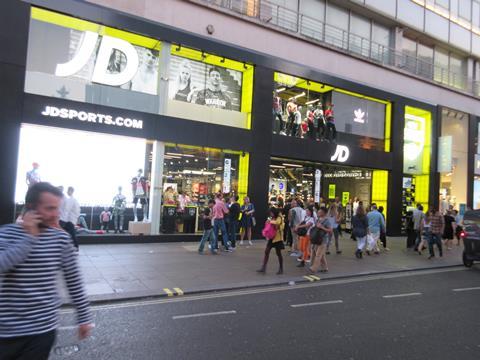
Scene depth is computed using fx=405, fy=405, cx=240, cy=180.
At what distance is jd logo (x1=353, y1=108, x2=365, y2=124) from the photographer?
2028 cm

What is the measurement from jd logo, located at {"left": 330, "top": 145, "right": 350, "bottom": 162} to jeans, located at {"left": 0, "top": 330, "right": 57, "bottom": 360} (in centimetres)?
1722

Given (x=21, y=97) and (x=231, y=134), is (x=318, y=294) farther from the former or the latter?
(x=21, y=97)

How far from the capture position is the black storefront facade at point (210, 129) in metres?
11.6

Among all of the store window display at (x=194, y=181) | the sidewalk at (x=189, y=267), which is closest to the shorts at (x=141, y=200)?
the store window display at (x=194, y=181)

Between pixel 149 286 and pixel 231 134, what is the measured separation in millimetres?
8810

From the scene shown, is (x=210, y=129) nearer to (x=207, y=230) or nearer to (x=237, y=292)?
(x=207, y=230)

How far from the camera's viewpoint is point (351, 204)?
2062 centimetres

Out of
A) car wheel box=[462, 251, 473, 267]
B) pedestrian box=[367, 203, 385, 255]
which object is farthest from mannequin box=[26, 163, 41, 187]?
car wheel box=[462, 251, 473, 267]

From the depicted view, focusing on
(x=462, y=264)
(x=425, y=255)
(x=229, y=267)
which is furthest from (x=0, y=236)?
(x=425, y=255)

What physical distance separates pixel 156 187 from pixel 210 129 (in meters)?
2.97

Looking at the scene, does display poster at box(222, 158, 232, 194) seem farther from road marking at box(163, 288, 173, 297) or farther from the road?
road marking at box(163, 288, 173, 297)

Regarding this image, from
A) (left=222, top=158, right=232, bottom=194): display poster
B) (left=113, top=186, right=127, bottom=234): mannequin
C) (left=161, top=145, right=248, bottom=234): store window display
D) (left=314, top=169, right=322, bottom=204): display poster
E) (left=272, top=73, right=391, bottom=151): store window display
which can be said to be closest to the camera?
(left=113, top=186, right=127, bottom=234): mannequin

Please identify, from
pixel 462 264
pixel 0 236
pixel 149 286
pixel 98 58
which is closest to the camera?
pixel 0 236

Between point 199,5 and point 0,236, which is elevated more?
point 199,5
